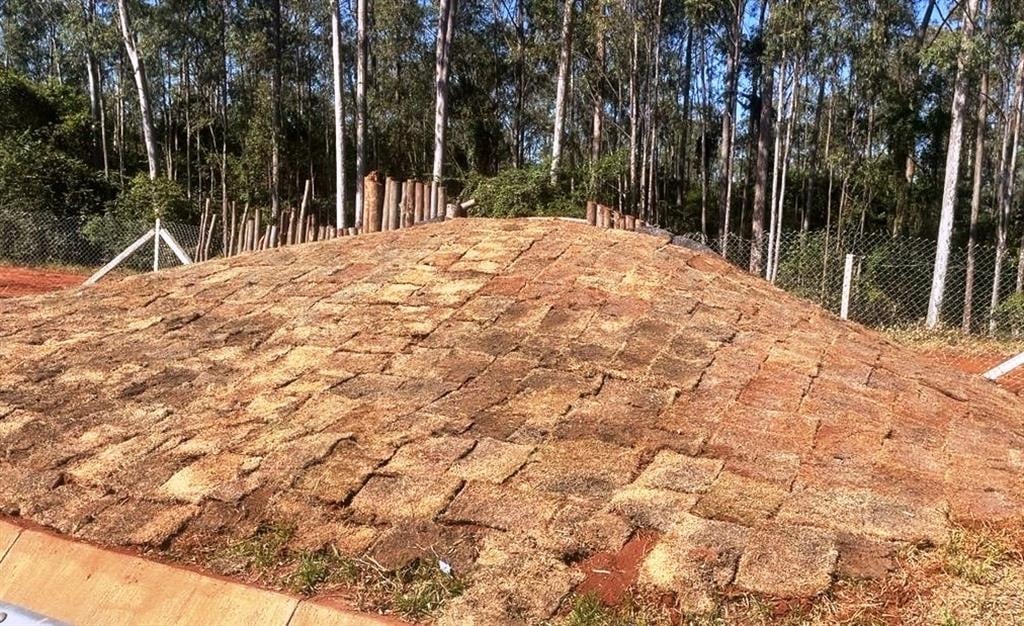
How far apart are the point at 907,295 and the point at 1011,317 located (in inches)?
64.8

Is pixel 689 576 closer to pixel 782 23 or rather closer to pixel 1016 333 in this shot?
pixel 1016 333

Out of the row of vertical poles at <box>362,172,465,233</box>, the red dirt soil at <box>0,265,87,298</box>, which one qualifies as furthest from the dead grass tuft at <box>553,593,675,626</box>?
the red dirt soil at <box>0,265,87,298</box>

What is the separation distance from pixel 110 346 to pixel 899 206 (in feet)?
59.9

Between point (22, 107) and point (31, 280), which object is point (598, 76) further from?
point (22, 107)

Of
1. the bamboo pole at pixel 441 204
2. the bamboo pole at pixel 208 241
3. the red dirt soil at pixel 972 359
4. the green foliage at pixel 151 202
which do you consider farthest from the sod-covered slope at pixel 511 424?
the green foliage at pixel 151 202

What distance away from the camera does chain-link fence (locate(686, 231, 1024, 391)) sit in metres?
7.07

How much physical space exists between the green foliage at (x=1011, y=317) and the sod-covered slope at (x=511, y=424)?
15.9 feet

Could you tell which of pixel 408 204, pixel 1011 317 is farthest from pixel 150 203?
pixel 1011 317

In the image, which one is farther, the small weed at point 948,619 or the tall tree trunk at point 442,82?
the tall tree trunk at point 442,82

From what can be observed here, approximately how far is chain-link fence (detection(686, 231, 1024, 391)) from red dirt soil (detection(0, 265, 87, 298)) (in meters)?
7.73

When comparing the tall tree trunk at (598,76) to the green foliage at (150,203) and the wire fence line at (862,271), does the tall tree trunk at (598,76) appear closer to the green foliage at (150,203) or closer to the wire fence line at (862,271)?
the wire fence line at (862,271)

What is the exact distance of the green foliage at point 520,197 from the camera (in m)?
11.8

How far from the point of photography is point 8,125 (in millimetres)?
18781

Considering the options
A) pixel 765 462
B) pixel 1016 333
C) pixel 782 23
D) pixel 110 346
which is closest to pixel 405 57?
pixel 782 23
